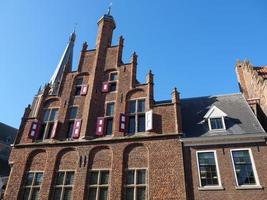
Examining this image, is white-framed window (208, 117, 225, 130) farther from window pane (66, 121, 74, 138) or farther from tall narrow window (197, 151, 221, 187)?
window pane (66, 121, 74, 138)

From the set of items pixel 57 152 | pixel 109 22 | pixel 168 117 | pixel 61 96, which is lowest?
pixel 57 152

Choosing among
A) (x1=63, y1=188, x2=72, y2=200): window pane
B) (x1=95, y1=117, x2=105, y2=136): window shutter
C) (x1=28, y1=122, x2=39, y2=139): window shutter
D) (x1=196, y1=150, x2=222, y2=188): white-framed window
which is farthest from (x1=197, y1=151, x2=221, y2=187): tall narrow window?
(x1=28, y1=122, x2=39, y2=139): window shutter

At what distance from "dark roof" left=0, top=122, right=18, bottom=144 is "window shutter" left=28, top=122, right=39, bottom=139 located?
25.8 m

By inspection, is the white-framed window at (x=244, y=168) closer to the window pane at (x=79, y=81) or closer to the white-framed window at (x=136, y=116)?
the white-framed window at (x=136, y=116)

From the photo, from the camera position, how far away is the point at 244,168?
12.4 m

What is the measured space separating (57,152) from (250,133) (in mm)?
11489

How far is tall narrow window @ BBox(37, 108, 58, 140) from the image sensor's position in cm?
1608

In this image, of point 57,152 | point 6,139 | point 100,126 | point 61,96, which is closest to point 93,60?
point 61,96

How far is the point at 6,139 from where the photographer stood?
129 feet

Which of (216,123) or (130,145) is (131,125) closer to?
(130,145)

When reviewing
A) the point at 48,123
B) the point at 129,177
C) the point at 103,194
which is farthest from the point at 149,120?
the point at 48,123

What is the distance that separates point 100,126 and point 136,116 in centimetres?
238

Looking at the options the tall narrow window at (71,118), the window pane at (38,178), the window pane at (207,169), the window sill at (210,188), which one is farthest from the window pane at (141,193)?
the window pane at (38,178)

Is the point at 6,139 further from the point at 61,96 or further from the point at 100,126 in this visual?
the point at 100,126
